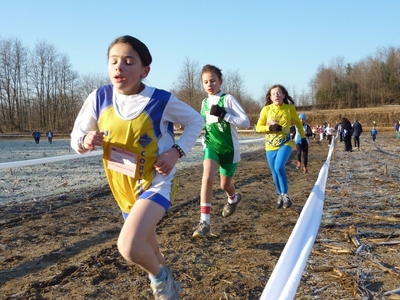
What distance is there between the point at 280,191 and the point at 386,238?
2237mm

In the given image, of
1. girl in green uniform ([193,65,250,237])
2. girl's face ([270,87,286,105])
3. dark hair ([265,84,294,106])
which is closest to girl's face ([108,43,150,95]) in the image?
girl in green uniform ([193,65,250,237])

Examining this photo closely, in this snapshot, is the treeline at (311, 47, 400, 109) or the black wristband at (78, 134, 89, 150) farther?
the treeline at (311, 47, 400, 109)

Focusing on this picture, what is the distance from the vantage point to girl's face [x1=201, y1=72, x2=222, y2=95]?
534 cm

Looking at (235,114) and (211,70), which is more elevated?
(211,70)

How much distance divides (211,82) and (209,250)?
84.6 inches

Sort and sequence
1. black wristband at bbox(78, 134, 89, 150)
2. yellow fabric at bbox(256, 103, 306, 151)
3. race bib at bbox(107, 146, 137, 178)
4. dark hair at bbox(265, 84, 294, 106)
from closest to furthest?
race bib at bbox(107, 146, 137, 178)
black wristband at bbox(78, 134, 89, 150)
yellow fabric at bbox(256, 103, 306, 151)
dark hair at bbox(265, 84, 294, 106)

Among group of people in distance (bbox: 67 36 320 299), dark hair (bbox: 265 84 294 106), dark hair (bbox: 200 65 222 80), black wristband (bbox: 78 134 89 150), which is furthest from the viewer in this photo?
dark hair (bbox: 265 84 294 106)

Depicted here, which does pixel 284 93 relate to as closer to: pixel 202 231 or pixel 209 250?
pixel 202 231

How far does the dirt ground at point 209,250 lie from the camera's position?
343 centimetres

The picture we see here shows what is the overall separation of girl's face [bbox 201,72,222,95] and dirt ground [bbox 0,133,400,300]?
1863 mm

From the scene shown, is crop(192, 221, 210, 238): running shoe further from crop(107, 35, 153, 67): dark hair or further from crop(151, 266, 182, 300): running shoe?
crop(107, 35, 153, 67): dark hair

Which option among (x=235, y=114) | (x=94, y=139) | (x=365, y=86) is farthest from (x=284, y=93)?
(x=365, y=86)

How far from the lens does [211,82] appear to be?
537cm

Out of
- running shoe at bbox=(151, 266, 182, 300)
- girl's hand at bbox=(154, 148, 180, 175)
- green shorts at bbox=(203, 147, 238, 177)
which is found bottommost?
running shoe at bbox=(151, 266, 182, 300)
